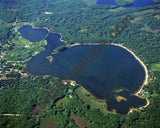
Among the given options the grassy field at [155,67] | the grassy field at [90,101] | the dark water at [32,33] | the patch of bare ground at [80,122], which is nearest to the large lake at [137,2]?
the dark water at [32,33]

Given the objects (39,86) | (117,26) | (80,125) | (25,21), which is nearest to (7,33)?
(25,21)

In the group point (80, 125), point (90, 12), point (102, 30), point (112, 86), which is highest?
point (90, 12)

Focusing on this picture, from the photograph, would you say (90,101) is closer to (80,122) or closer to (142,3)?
(80,122)

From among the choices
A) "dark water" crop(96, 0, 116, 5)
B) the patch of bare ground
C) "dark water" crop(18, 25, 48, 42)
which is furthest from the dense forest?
"dark water" crop(96, 0, 116, 5)

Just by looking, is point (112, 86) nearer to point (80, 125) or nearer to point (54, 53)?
point (80, 125)

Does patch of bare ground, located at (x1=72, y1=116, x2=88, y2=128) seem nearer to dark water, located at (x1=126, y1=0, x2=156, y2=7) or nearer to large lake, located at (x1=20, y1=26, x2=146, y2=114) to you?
large lake, located at (x1=20, y1=26, x2=146, y2=114)


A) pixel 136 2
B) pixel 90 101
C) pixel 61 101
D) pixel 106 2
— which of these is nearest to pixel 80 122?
pixel 90 101

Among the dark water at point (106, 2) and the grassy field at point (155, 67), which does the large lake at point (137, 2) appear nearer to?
the dark water at point (106, 2)
